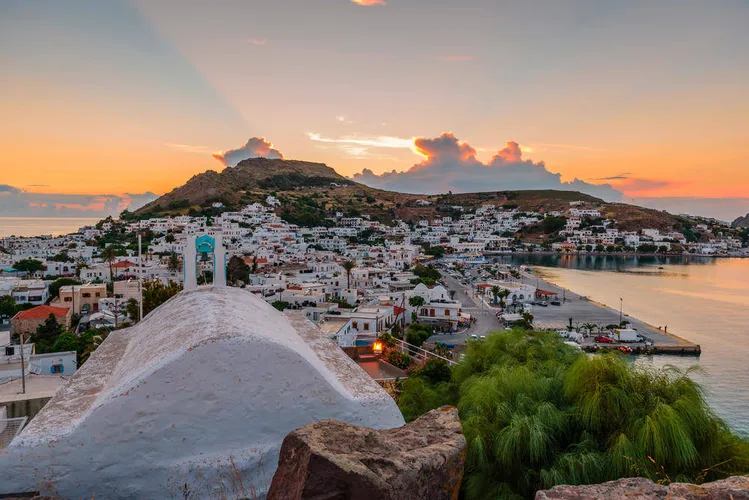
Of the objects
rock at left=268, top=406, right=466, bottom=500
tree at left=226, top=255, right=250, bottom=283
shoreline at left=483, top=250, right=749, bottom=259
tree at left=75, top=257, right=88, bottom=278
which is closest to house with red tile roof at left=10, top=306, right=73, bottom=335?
tree at left=226, top=255, right=250, bottom=283

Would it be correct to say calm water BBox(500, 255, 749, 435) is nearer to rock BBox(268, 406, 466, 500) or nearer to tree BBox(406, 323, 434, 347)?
rock BBox(268, 406, 466, 500)

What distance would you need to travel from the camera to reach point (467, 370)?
29.4 ft

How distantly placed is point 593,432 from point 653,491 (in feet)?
7.99

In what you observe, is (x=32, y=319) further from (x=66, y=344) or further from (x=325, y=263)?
(x=325, y=263)

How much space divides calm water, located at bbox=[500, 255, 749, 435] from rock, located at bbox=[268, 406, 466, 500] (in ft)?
15.0

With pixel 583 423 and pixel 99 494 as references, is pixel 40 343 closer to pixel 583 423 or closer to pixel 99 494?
pixel 99 494

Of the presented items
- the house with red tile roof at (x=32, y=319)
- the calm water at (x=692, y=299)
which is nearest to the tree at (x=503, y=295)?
the calm water at (x=692, y=299)

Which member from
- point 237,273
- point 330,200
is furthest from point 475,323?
point 330,200

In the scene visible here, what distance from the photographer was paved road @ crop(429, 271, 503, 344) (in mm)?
36000

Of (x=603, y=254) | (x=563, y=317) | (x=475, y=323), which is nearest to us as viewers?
(x=475, y=323)

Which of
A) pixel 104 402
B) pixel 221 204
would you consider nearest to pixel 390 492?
pixel 104 402

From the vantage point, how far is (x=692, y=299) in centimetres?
5762

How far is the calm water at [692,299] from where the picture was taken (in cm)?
2956

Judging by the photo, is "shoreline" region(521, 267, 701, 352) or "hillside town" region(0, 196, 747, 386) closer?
"hillside town" region(0, 196, 747, 386)
